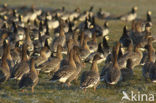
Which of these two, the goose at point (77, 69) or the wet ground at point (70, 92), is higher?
Answer: the goose at point (77, 69)

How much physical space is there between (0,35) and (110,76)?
44.0 ft

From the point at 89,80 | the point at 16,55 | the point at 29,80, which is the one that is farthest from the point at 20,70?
the point at 16,55

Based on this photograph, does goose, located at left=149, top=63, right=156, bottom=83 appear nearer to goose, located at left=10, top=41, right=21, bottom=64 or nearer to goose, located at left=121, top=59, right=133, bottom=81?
goose, located at left=121, top=59, right=133, bottom=81

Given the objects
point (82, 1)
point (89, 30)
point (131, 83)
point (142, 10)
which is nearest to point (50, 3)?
point (82, 1)

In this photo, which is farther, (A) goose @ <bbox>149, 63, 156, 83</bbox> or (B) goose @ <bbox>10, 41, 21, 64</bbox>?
(B) goose @ <bbox>10, 41, 21, 64</bbox>

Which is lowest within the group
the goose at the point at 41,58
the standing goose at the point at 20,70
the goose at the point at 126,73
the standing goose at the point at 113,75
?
the goose at the point at 126,73

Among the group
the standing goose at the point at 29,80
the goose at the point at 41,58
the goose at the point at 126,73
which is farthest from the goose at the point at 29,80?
the goose at the point at 126,73

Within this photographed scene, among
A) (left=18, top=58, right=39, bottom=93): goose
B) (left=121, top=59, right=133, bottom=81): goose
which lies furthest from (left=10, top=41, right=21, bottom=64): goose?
(left=121, top=59, right=133, bottom=81): goose

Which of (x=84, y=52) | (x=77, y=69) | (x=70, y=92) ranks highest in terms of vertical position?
(x=77, y=69)

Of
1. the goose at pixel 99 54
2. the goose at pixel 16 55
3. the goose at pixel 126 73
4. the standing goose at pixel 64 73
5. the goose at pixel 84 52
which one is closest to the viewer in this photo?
the standing goose at pixel 64 73

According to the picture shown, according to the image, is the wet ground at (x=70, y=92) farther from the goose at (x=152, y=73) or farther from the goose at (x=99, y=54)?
the goose at (x=99, y=54)

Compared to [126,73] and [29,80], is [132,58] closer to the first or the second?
[126,73]

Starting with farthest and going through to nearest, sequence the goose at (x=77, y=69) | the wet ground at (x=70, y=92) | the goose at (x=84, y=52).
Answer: the goose at (x=84, y=52) < the goose at (x=77, y=69) < the wet ground at (x=70, y=92)

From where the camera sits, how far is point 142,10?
5003cm
